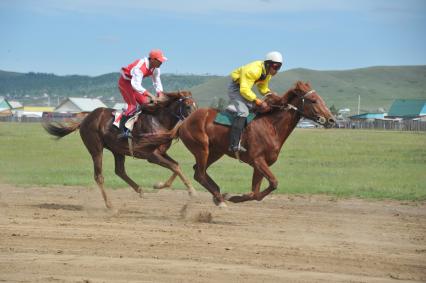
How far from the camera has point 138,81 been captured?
14.7m

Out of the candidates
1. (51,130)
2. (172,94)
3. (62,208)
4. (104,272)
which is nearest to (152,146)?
(172,94)

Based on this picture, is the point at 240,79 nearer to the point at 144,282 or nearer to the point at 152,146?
the point at 152,146

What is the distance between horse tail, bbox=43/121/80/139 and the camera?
1672 centimetres

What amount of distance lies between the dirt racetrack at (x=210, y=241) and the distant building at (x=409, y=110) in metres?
108

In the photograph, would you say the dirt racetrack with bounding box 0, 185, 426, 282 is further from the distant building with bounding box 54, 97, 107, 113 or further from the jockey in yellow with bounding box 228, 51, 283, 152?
the distant building with bounding box 54, 97, 107, 113

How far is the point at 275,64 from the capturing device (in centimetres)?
1312

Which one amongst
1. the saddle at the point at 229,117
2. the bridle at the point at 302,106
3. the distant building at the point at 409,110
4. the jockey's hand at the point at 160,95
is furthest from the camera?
the distant building at the point at 409,110

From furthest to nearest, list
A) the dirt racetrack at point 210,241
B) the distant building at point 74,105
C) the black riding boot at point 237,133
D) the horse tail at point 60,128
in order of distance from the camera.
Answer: the distant building at point 74,105
the horse tail at point 60,128
the black riding boot at point 237,133
the dirt racetrack at point 210,241

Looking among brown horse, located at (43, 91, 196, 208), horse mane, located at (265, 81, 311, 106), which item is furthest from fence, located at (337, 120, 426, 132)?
horse mane, located at (265, 81, 311, 106)

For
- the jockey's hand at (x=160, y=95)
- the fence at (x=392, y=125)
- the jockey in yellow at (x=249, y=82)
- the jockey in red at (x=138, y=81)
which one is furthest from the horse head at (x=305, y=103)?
the fence at (x=392, y=125)

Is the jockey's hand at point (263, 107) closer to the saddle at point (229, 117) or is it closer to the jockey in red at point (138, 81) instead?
the saddle at point (229, 117)

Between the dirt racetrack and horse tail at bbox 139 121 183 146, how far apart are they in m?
1.27

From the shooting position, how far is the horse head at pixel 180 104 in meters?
14.4

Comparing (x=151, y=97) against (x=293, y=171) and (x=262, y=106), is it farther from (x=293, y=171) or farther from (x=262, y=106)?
(x=293, y=171)
